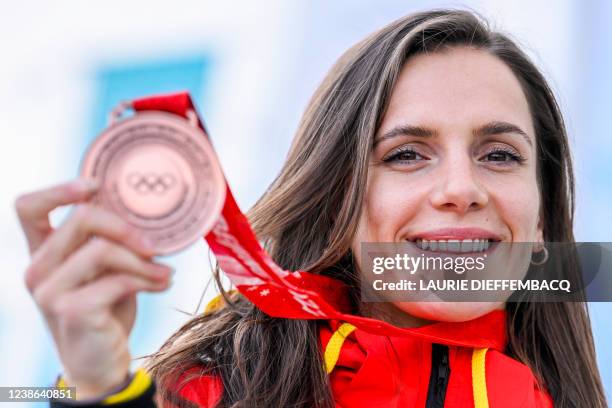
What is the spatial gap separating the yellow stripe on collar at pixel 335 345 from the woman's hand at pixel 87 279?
23.9 inches

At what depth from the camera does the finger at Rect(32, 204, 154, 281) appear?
3.13 feet

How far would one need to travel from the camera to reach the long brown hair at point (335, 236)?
5.04 ft

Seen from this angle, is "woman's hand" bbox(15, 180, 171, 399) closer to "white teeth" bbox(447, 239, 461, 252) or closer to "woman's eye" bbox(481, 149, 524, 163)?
"white teeth" bbox(447, 239, 461, 252)

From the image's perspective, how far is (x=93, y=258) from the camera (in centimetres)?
95

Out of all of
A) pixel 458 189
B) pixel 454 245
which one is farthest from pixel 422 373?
pixel 458 189

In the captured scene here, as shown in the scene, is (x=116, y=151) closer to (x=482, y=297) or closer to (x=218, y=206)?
(x=218, y=206)

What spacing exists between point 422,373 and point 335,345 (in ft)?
0.58

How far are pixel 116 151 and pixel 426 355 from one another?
792mm

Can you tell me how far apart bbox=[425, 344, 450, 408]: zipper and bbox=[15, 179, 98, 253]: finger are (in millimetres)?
788

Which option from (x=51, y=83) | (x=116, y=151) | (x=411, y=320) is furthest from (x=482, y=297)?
(x=51, y=83)

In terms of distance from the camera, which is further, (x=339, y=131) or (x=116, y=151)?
(x=339, y=131)

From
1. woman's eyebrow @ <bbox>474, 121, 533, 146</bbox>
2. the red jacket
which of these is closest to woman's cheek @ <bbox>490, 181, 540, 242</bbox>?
woman's eyebrow @ <bbox>474, 121, 533, 146</bbox>

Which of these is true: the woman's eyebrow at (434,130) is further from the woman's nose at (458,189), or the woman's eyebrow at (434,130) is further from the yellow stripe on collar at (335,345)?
the yellow stripe on collar at (335,345)

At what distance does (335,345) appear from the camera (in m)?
1.55
